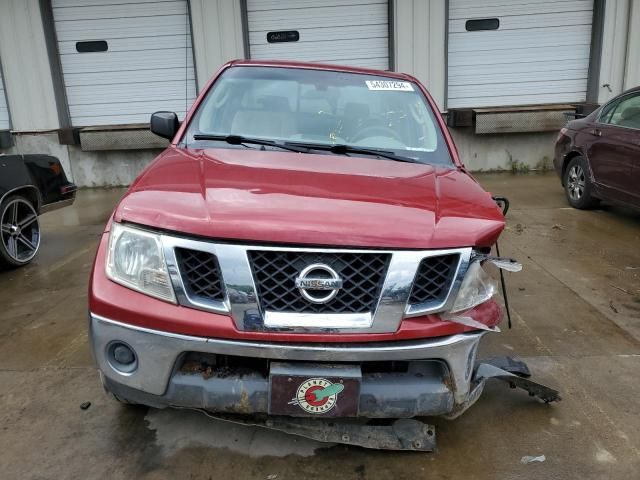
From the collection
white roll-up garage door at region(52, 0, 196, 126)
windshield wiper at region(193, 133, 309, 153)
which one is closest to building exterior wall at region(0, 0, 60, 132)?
white roll-up garage door at region(52, 0, 196, 126)

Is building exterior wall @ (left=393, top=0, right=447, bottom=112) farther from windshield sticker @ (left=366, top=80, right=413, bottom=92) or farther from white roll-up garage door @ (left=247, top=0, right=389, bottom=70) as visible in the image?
windshield sticker @ (left=366, top=80, right=413, bottom=92)

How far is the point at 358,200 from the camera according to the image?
2189 millimetres

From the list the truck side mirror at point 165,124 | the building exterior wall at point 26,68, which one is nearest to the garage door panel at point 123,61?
the building exterior wall at point 26,68

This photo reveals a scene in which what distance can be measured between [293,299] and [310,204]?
0.39 metres

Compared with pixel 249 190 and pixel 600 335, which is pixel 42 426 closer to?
A: pixel 249 190

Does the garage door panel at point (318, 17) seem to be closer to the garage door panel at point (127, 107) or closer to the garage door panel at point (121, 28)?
the garage door panel at point (121, 28)

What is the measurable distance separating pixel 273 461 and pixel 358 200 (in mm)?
1195

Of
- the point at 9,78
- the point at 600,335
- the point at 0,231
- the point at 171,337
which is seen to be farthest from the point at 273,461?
the point at 9,78

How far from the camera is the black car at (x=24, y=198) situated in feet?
16.2

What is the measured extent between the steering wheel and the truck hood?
0.57 m

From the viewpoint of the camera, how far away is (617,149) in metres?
6.09

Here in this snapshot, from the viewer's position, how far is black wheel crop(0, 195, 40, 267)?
4.96m

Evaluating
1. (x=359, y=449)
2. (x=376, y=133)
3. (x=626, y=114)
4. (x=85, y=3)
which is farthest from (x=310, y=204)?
(x=85, y=3)

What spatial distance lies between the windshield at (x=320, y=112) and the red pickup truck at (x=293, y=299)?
3.03 feet
